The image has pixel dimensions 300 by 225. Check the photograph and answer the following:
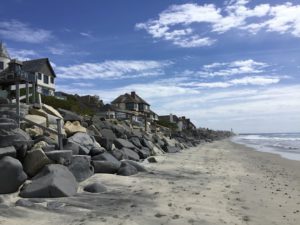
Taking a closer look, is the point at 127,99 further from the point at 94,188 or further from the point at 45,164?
the point at 94,188

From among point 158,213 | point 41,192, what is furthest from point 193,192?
point 41,192

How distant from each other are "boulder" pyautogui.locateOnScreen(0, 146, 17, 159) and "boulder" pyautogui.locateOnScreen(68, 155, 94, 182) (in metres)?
1.88

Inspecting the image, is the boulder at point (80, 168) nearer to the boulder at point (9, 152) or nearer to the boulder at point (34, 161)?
the boulder at point (34, 161)

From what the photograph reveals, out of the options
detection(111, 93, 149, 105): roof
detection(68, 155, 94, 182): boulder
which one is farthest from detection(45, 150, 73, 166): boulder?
detection(111, 93, 149, 105): roof

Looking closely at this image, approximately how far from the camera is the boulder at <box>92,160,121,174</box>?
1477cm

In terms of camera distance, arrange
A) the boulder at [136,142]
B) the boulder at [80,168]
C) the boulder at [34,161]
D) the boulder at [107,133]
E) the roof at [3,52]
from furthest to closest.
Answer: the roof at [3,52], the boulder at [136,142], the boulder at [107,133], the boulder at [80,168], the boulder at [34,161]

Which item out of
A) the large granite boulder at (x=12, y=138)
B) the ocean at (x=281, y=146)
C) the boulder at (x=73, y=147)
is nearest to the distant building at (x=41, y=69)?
the ocean at (x=281, y=146)

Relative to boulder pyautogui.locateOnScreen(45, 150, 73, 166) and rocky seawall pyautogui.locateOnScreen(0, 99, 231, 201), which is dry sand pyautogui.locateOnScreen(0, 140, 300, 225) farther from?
boulder pyautogui.locateOnScreen(45, 150, 73, 166)

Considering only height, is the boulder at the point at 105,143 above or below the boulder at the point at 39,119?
below

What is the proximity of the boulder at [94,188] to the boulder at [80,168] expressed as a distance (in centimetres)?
107

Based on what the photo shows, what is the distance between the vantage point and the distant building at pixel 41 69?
50.8 metres

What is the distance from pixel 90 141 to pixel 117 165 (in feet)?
11.2

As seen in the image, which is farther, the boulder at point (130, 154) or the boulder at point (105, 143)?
the boulder at point (130, 154)

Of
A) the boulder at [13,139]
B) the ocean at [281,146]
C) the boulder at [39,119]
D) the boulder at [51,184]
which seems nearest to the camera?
the boulder at [51,184]
